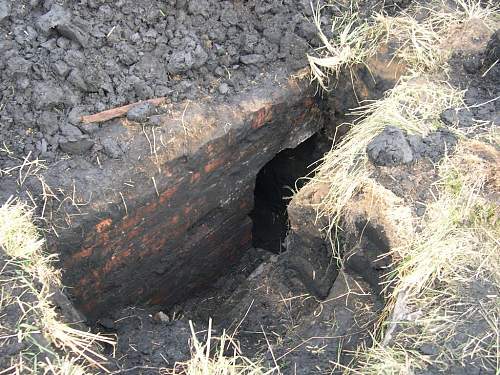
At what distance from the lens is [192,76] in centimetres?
384

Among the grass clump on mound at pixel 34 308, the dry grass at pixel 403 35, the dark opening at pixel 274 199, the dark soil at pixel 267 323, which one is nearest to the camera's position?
the grass clump on mound at pixel 34 308

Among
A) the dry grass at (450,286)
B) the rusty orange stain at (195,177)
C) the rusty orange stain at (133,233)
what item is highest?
the rusty orange stain at (195,177)

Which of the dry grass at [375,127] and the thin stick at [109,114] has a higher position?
the thin stick at [109,114]

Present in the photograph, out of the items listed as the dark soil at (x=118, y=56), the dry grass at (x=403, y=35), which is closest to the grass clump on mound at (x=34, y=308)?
the dark soil at (x=118, y=56)

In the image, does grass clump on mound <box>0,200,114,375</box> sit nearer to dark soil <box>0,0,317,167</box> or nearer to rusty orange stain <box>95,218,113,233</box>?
rusty orange stain <box>95,218,113,233</box>

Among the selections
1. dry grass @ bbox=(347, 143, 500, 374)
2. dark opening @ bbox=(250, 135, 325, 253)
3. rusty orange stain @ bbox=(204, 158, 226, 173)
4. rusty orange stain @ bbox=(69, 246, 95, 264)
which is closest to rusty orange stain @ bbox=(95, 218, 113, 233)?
rusty orange stain @ bbox=(69, 246, 95, 264)

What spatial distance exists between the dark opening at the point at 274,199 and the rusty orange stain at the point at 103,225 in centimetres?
195

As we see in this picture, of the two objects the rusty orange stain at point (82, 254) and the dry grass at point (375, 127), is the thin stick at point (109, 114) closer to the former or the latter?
the rusty orange stain at point (82, 254)

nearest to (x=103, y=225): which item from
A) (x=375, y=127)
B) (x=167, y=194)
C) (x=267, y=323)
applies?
(x=167, y=194)

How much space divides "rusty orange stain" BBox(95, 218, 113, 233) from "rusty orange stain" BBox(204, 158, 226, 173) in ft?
2.39

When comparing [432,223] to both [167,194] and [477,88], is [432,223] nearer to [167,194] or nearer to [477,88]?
[477,88]

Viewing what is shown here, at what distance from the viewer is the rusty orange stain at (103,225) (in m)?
3.40

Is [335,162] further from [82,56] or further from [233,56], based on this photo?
[82,56]

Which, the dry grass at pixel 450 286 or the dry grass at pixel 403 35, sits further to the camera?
the dry grass at pixel 403 35
